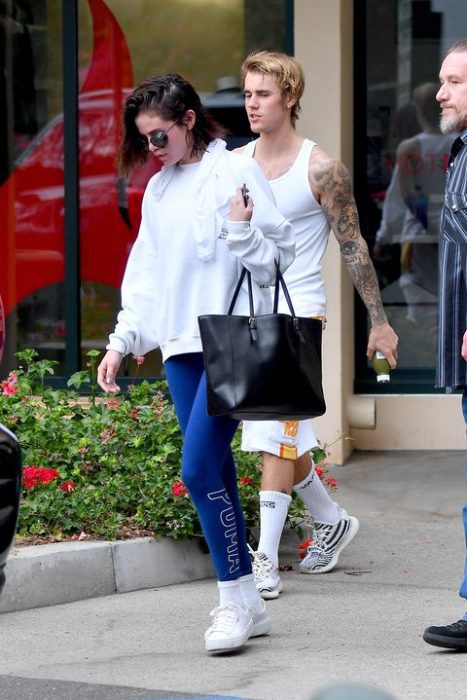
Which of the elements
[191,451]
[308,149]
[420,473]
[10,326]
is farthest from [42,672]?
[10,326]

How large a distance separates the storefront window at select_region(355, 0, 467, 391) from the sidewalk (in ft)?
7.59

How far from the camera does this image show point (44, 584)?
18.6ft

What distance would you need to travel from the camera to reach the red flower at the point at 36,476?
6.07m

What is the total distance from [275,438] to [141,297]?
3.31 feet

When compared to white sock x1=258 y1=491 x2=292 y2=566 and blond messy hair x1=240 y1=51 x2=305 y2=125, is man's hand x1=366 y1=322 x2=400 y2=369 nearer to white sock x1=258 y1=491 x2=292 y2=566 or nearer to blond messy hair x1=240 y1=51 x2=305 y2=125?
white sock x1=258 y1=491 x2=292 y2=566

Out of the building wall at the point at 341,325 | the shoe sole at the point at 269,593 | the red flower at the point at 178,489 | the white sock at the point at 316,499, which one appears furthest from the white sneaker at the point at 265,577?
the building wall at the point at 341,325

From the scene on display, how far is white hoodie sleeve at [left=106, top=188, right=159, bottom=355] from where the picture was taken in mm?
4953

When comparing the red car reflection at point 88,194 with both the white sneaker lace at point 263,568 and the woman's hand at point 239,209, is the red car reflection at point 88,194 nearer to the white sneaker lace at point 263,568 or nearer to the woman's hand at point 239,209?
the white sneaker lace at point 263,568

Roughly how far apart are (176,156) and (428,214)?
471 cm

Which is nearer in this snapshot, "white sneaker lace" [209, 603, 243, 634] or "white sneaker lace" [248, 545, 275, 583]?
"white sneaker lace" [209, 603, 243, 634]

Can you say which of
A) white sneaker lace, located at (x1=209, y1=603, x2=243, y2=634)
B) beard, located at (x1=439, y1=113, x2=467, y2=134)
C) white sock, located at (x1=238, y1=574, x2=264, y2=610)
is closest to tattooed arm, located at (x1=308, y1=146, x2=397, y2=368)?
beard, located at (x1=439, y1=113, x2=467, y2=134)

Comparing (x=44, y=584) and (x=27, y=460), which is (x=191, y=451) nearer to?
(x=44, y=584)

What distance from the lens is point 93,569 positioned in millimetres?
5824

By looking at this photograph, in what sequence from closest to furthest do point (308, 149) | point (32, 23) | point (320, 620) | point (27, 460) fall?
1. point (320, 620)
2. point (308, 149)
3. point (27, 460)
4. point (32, 23)
